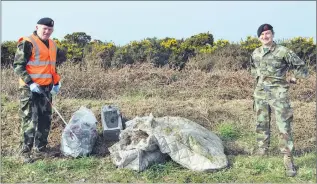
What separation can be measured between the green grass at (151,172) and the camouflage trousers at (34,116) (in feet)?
1.14

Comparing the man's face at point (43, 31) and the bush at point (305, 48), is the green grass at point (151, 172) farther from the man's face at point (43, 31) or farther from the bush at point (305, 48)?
the bush at point (305, 48)

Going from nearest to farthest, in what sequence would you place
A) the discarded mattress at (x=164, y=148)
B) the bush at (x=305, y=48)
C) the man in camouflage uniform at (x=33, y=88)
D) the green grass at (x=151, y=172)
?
the green grass at (x=151, y=172), the discarded mattress at (x=164, y=148), the man in camouflage uniform at (x=33, y=88), the bush at (x=305, y=48)

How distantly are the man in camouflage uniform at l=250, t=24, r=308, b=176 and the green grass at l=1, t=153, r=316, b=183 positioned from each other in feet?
0.66

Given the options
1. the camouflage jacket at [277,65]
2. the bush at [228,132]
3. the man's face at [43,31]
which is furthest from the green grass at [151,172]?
the man's face at [43,31]

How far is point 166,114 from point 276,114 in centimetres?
181

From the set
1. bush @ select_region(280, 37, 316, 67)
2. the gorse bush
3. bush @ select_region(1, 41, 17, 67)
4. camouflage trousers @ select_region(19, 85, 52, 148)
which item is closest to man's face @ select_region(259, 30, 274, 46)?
camouflage trousers @ select_region(19, 85, 52, 148)

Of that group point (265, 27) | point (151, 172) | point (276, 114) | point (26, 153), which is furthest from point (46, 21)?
point (276, 114)

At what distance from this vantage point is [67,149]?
560 centimetres

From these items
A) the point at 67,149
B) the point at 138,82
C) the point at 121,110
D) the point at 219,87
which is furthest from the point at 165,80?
the point at 67,149

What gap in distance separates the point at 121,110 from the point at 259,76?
6.94ft

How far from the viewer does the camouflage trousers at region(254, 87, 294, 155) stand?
5.23 metres

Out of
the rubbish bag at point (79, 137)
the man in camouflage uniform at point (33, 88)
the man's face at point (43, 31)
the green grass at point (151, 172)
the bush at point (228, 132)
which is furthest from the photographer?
the bush at point (228, 132)

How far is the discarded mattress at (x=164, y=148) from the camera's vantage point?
5.15 metres

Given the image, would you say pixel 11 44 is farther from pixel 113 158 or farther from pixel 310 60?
pixel 310 60
